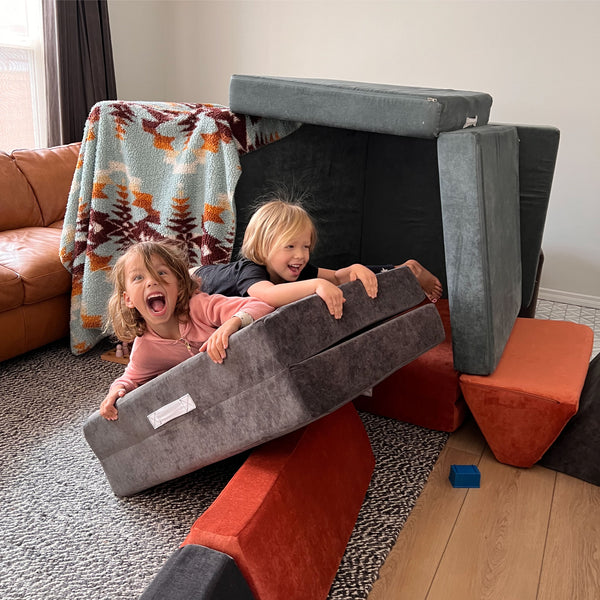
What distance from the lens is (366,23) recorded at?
3.63 m

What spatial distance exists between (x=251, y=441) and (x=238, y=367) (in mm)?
178

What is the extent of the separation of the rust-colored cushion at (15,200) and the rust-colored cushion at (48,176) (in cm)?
3

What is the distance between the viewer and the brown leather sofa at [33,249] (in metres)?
2.35

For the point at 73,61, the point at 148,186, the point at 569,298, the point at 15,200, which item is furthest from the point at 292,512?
the point at 73,61

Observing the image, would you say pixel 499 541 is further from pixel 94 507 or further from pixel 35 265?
pixel 35 265

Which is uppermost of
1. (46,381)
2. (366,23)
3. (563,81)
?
(366,23)

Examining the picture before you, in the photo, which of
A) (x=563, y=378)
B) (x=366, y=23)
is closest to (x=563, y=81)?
(x=366, y=23)

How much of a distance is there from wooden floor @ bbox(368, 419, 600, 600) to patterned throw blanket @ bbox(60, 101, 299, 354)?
1.09 m

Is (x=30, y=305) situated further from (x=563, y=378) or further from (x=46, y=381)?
(x=563, y=378)

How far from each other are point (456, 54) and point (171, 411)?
2.85m

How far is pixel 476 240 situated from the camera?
1733 millimetres

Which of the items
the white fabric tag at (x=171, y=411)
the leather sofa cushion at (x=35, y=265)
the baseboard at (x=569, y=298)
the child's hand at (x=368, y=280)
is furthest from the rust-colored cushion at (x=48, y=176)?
the baseboard at (x=569, y=298)

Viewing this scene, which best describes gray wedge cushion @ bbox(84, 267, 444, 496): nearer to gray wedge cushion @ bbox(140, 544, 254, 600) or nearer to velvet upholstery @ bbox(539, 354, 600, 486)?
gray wedge cushion @ bbox(140, 544, 254, 600)

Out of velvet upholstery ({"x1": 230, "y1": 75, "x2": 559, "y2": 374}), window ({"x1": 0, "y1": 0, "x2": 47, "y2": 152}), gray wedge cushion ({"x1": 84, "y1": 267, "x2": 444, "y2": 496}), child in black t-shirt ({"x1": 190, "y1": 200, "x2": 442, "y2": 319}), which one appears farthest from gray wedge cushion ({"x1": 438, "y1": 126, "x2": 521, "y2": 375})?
window ({"x1": 0, "y1": 0, "x2": 47, "y2": 152})
